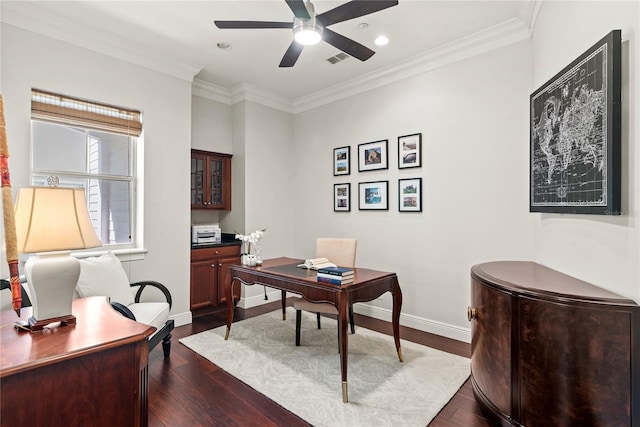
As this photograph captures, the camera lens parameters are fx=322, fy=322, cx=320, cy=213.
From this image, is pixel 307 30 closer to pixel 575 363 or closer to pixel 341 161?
pixel 341 161

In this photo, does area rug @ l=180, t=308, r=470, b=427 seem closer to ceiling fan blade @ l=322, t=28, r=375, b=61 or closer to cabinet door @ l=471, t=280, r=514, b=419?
cabinet door @ l=471, t=280, r=514, b=419

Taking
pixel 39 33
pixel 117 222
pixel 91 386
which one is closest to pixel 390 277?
pixel 91 386

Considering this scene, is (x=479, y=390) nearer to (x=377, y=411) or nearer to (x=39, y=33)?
(x=377, y=411)

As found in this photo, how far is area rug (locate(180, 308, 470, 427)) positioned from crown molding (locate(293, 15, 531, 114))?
2904 mm

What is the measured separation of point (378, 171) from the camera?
13.1ft

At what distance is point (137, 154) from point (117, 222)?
2.50 feet

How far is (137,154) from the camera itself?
351cm

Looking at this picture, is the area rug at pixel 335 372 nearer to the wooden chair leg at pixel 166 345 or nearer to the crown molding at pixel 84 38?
the wooden chair leg at pixel 166 345

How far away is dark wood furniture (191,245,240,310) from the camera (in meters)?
4.06

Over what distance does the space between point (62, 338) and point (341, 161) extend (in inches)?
139

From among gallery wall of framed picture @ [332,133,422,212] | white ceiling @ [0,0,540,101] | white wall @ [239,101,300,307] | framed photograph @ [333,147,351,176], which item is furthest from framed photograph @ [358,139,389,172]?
white wall @ [239,101,300,307]

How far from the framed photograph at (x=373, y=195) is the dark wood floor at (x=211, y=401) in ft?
5.79

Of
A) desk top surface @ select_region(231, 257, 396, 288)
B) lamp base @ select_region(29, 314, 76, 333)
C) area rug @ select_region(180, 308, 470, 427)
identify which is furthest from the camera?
desk top surface @ select_region(231, 257, 396, 288)

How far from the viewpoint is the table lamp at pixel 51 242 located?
143cm
